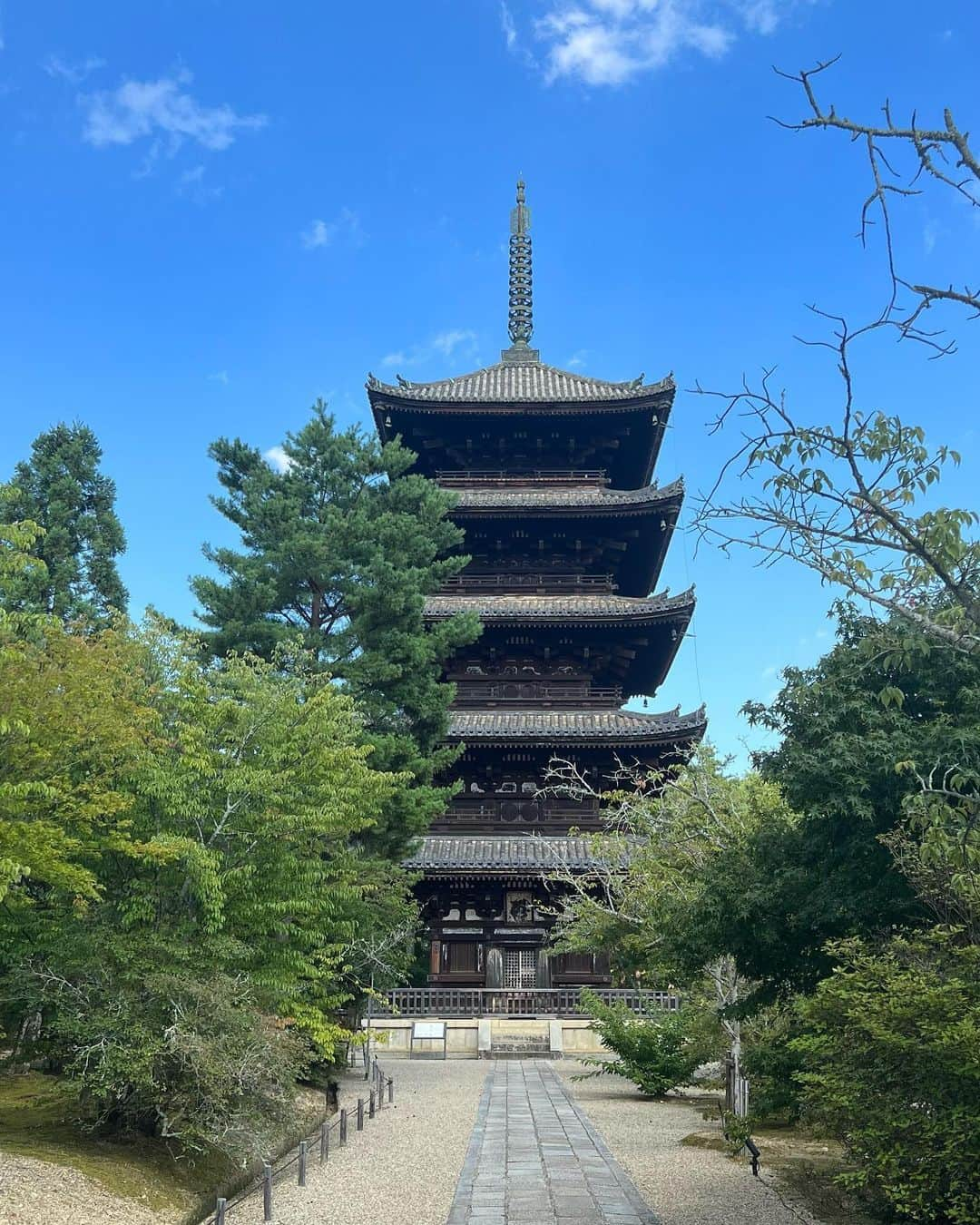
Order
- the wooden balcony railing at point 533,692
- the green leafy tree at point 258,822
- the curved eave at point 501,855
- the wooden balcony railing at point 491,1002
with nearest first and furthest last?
the green leafy tree at point 258,822
the curved eave at point 501,855
the wooden balcony railing at point 491,1002
the wooden balcony railing at point 533,692

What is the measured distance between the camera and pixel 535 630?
105 feet

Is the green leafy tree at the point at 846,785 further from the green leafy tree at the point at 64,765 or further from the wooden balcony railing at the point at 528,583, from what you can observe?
the wooden balcony railing at the point at 528,583

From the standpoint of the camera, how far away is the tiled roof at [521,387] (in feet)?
113

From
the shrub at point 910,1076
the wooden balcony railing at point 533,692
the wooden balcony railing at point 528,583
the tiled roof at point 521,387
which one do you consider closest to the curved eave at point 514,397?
the tiled roof at point 521,387

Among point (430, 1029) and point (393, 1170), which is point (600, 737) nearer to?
point (430, 1029)

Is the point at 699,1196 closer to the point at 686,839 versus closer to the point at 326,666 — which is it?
the point at 686,839

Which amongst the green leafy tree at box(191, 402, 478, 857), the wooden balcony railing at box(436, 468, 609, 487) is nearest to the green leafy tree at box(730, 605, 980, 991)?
the green leafy tree at box(191, 402, 478, 857)

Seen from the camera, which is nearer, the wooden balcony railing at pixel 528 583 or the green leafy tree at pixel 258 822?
the green leafy tree at pixel 258 822

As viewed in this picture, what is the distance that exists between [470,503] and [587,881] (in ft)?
40.5

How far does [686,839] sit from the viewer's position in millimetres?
15781

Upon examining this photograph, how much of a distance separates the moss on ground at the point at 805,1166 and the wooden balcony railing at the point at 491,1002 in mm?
11684

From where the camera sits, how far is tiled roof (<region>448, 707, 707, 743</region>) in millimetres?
29594

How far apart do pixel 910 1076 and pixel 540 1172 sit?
633 cm

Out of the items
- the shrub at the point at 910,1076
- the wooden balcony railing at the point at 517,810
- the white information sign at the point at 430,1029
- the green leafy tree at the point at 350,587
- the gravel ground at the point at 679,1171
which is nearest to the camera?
the shrub at the point at 910,1076
